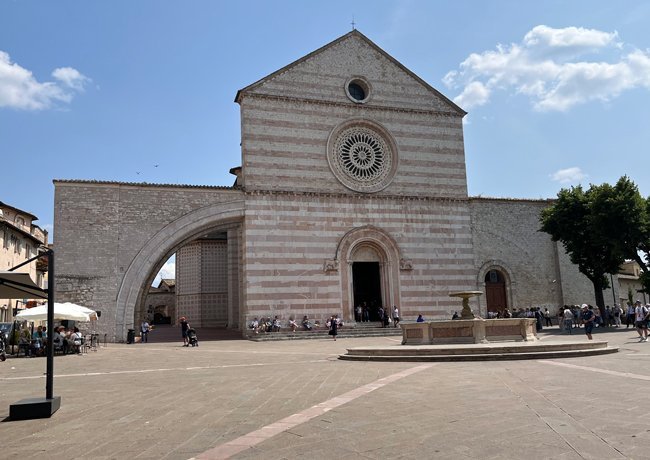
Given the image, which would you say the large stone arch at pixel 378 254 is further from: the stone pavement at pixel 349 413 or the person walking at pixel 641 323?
the stone pavement at pixel 349 413

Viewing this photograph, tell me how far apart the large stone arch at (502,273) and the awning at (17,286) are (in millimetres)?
24470

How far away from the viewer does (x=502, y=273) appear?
101 feet

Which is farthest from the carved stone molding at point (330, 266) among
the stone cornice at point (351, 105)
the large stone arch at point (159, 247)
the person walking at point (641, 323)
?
the person walking at point (641, 323)

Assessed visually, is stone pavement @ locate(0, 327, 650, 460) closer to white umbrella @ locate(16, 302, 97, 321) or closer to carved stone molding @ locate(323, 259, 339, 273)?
white umbrella @ locate(16, 302, 97, 321)

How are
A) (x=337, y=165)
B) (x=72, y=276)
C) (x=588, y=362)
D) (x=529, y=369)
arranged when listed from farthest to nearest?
(x=337, y=165) < (x=72, y=276) < (x=588, y=362) < (x=529, y=369)

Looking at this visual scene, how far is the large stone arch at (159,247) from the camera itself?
961 inches

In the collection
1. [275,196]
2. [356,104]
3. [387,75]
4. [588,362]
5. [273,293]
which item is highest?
[387,75]

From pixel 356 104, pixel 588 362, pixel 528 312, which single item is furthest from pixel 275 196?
pixel 588 362

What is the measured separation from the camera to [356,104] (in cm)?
2900

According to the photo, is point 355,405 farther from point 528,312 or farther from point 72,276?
point 528,312

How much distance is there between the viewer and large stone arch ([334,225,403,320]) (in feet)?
89.9

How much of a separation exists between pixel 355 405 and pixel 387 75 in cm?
2495

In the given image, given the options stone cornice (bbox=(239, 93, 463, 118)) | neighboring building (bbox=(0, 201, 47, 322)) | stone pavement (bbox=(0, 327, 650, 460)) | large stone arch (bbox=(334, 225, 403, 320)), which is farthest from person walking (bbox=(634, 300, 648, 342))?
neighboring building (bbox=(0, 201, 47, 322))

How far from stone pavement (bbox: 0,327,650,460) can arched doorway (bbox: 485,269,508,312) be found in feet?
58.2
